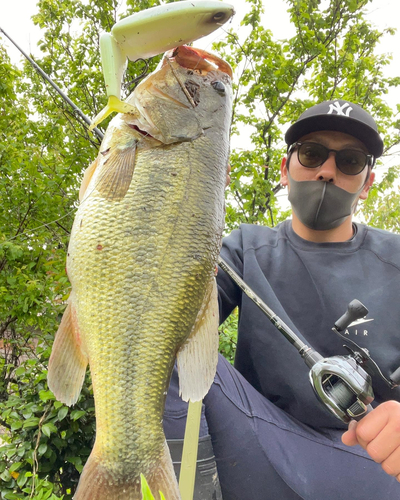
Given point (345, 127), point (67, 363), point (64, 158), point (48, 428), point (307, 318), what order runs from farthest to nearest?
point (64, 158) → point (345, 127) → point (307, 318) → point (48, 428) → point (67, 363)

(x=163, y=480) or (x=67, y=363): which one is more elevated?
(x=67, y=363)

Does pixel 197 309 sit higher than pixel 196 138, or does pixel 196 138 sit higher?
pixel 196 138

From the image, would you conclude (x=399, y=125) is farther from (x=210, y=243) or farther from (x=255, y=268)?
(x=210, y=243)

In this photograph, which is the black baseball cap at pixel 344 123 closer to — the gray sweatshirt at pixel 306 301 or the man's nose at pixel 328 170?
the man's nose at pixel 328 170

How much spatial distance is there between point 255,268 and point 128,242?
4.74ft

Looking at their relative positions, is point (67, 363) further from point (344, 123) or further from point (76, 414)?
point (344, 123)

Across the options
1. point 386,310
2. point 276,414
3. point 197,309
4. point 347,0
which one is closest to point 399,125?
point 347,0

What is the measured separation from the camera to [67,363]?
48.7 inches

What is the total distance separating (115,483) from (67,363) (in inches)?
15.6

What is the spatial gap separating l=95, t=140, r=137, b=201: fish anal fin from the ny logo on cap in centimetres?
174

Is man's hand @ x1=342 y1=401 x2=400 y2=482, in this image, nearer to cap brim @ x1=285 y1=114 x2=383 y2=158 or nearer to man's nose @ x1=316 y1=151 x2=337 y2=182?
man's nose @ x1=316 y1=151 x2=337 y2=182

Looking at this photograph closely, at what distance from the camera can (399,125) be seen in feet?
16.7

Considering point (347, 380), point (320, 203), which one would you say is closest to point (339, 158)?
point (320, 203)

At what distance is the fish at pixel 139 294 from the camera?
114 cm
